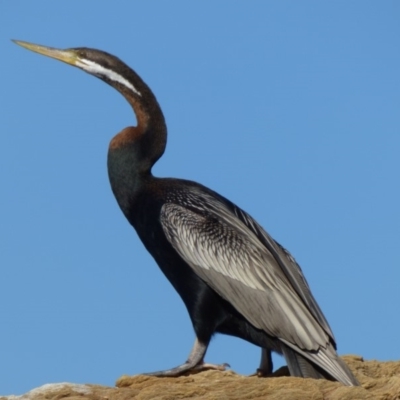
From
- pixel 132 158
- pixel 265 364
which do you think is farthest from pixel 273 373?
pixel 132 158

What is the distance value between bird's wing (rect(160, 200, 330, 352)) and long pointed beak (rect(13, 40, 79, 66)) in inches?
79.0

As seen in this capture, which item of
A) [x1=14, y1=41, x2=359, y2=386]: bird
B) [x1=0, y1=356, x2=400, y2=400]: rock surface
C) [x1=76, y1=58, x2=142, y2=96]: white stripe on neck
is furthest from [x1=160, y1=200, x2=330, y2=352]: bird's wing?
[x1=76, y1=58, x2=142, y2=96]: white stripe on neck

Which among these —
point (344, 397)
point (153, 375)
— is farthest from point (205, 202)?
point (344, 397)

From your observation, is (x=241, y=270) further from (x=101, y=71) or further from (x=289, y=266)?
(x=101, y=71)

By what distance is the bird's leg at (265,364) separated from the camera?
9.20 metres

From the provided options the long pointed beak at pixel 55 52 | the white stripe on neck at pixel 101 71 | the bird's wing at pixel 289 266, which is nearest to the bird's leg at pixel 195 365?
the bird's wing at pixel 289 266

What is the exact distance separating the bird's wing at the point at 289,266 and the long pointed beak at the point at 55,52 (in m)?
2.23

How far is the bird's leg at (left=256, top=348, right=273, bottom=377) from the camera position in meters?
9.20

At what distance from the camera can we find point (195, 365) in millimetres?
8961

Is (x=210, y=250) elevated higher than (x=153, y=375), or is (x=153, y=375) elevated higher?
(x=210, y=250)

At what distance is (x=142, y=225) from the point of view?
9.69 m

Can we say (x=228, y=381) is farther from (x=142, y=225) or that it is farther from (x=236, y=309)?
(x=142, y=225)

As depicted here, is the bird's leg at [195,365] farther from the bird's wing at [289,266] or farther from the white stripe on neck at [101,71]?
the white stripe on neck at [101,71]

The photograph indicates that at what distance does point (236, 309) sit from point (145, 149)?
5.81 ft
